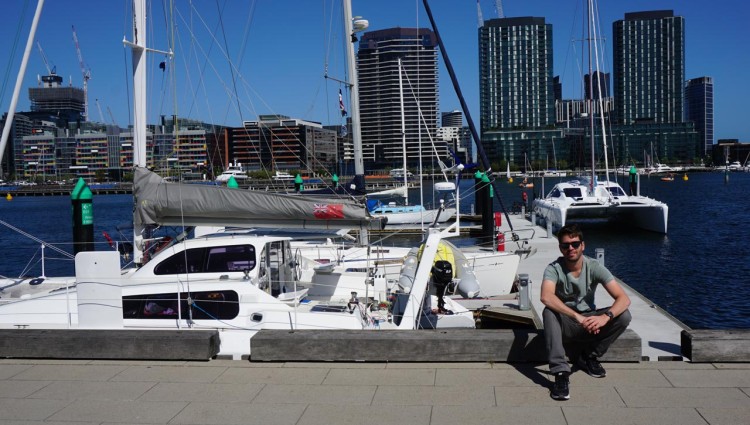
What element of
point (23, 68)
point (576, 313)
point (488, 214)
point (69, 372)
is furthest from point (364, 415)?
point (488, 214)

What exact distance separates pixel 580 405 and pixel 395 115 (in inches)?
2252

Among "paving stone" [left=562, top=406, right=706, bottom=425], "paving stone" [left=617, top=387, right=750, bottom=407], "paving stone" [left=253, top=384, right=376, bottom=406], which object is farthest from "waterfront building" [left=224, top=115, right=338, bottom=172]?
"paving stone" [left=562, top=406, right=706, bottom=425]

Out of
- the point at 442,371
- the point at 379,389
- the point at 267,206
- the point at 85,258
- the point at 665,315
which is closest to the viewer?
the point at 379,389

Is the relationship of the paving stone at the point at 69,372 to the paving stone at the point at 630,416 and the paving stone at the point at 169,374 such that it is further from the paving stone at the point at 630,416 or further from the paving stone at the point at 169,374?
the paving stone at the point at 630,416

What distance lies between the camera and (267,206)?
13016 mm

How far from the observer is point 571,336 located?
22.9ft

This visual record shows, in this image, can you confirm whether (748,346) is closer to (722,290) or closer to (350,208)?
(350,208)

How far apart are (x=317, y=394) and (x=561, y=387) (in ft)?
7.79

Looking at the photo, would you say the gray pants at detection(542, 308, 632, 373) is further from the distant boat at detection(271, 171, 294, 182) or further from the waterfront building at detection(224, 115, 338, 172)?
the distant boat at detection(271, 171, 294, 182)

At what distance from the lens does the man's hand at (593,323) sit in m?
6.78

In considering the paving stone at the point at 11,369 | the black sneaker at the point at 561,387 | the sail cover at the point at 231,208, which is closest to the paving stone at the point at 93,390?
the paving stone at the point at 11,369

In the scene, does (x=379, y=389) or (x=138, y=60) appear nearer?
(x=379, y=389)

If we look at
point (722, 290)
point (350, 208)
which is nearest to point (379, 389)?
point (350, 208)

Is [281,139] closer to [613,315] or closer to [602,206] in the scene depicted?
[602,206]
